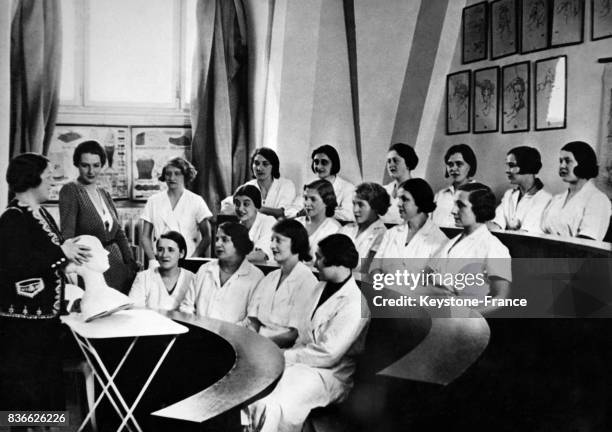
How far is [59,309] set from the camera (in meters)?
2.85

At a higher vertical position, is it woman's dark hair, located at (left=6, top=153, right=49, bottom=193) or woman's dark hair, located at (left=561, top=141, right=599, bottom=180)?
woman's dark hair, located at (left=561, top=141, right=599, bottom=180)

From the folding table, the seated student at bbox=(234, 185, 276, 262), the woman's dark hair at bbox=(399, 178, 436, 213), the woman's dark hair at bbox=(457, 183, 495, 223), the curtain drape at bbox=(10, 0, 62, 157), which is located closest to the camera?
the folding table

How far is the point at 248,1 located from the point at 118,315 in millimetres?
2817

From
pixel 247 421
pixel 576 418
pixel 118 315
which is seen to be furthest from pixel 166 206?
pixel 576 418

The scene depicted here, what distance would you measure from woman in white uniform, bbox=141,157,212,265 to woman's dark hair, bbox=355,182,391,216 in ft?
3.96

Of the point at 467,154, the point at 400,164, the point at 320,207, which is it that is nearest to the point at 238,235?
the point at 320,207

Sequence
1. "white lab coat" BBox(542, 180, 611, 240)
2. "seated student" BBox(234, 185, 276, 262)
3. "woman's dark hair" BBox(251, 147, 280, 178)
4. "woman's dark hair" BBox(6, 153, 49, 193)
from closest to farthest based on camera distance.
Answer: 1. "woman's dark hair" BBox(6, 153, 49, 193)
2. "white lab coat" BBox(542, 180, 611, 240)
3. "seated student" BBox(234, 185, 276, 262)
4. "woman's dark hair" BBox(251, 147, 280, 178)

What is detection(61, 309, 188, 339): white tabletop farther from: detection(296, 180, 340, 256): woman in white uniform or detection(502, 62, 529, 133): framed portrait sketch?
detection(502, 62, 529, 133): framed portrait sketch

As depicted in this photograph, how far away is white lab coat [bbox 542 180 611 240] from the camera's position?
339 centimetres

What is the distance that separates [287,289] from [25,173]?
126 centimetres

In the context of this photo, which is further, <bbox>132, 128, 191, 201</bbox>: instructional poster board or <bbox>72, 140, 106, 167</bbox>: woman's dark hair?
<bbox>132, 128, 191, 201</bbox>: instructional poster board

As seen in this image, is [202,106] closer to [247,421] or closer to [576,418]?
[247,421]

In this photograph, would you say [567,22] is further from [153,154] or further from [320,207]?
[153,154]

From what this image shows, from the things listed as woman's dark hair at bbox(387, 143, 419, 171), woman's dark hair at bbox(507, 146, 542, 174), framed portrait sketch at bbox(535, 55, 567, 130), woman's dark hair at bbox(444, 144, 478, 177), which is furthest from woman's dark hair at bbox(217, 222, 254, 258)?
framed portrait sketch at bbox(535, 55, 567, 130)
